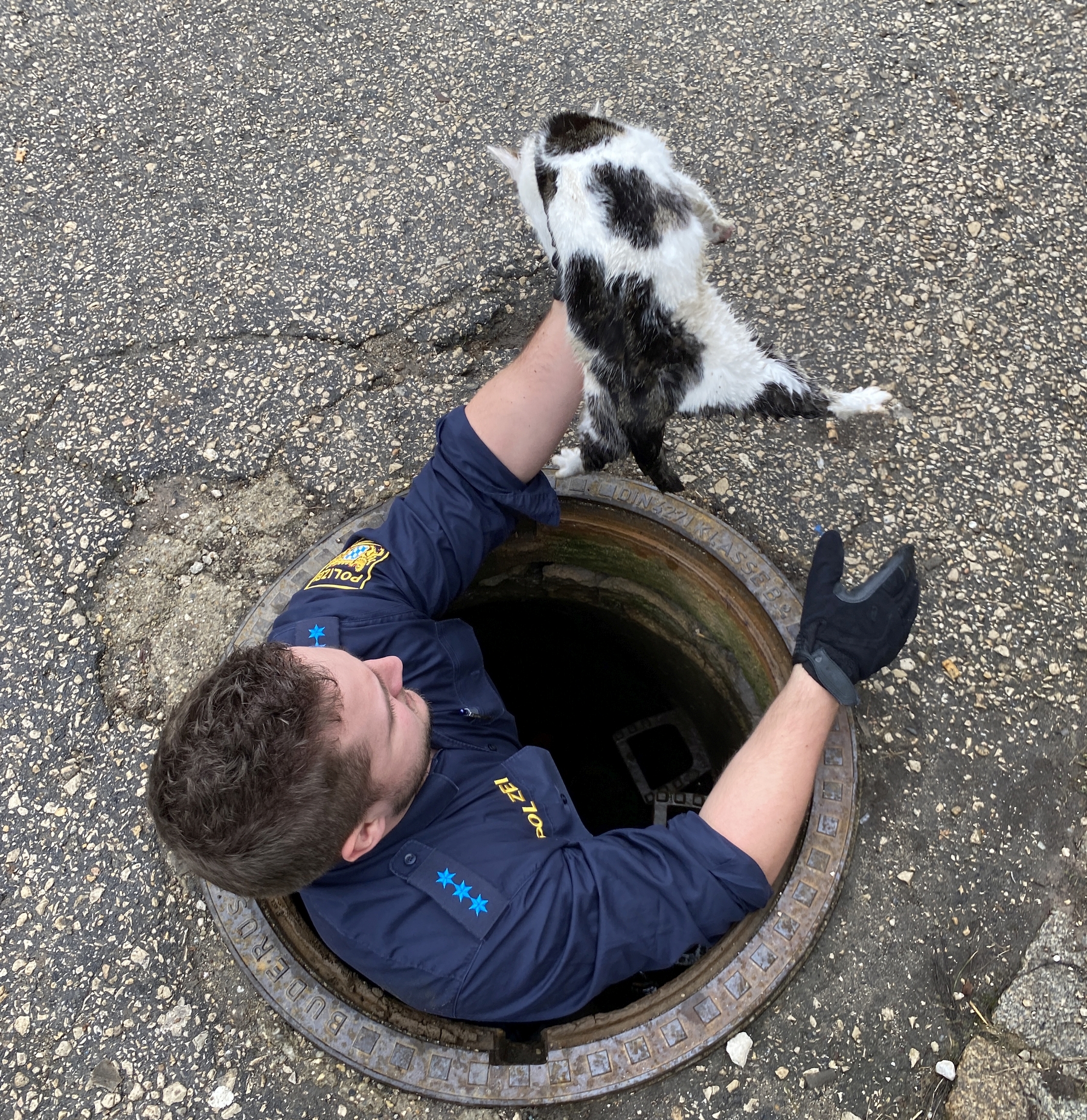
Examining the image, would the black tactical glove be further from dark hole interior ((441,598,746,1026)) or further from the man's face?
the man's face

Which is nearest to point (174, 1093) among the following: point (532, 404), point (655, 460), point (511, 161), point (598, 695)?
point (532, 404)

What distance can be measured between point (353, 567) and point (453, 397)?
0.96 metres

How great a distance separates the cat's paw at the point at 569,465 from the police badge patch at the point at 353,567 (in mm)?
759

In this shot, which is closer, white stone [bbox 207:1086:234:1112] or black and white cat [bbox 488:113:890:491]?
white stone [bbox 207:1086:234:1112]

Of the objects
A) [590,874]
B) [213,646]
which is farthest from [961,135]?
[213,646]

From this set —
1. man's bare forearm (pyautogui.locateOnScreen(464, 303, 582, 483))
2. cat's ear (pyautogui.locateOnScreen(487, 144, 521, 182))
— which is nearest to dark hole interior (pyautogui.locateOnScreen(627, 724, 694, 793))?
man's bare forearm (pyautogui.locateOnScreen(464, 303, 582, 483))

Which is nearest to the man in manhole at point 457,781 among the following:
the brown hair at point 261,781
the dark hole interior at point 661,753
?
the brown hair at point 261,781

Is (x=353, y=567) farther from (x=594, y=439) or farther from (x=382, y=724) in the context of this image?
(x=594, y=439)

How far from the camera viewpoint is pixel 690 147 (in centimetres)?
349

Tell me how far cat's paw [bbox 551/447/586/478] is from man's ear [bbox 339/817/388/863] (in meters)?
1.38

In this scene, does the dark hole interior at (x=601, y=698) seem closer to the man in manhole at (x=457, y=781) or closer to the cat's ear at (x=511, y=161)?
the man in manhole at (x=457, y=781)

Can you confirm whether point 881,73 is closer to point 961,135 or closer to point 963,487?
point 961,135

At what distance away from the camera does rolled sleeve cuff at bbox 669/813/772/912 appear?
193 centimetres

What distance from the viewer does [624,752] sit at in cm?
400
